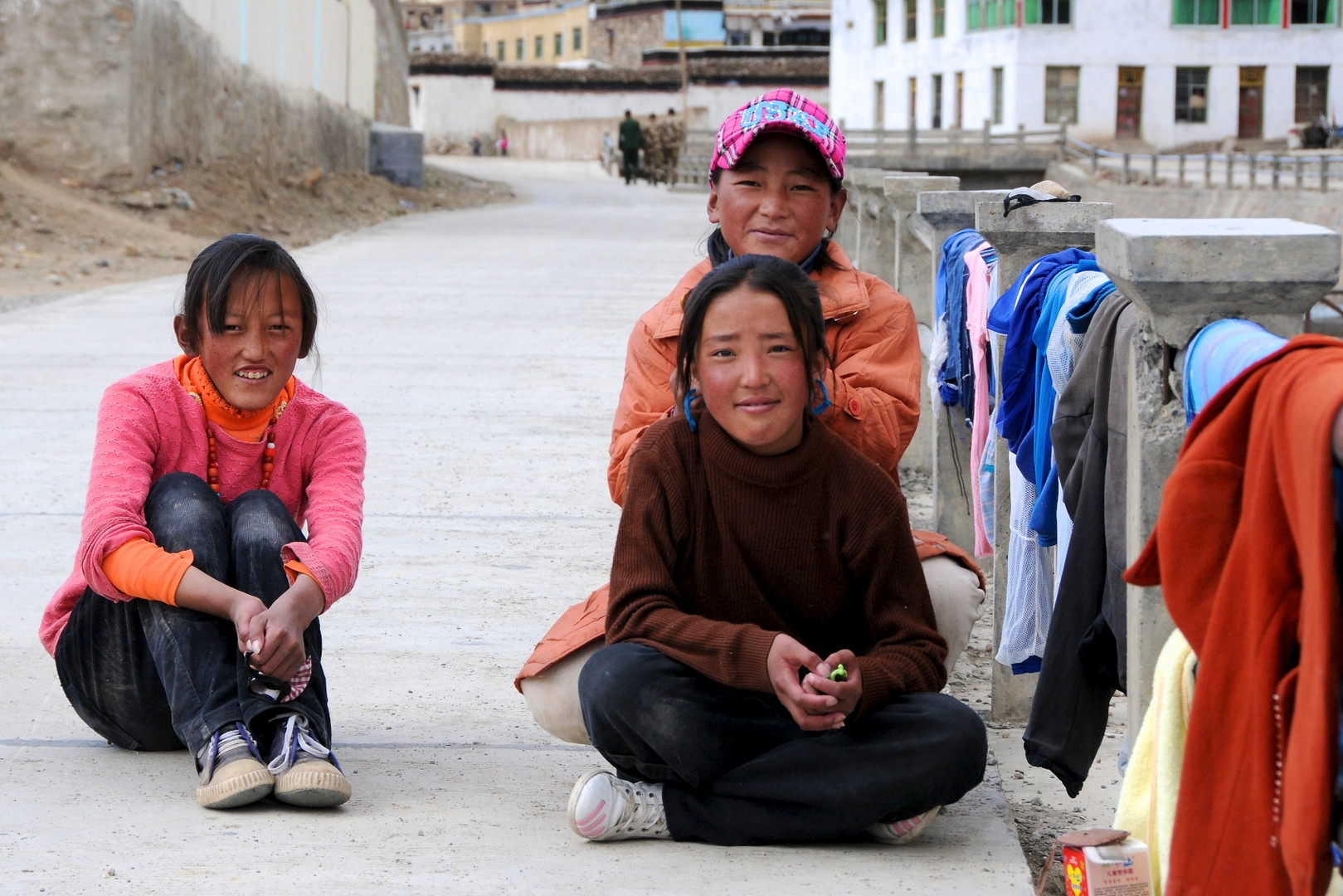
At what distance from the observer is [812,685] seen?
2.46 metres

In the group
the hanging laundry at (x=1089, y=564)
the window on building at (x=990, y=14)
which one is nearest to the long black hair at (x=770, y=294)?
the hanging laundry at (x=1089, y=564)

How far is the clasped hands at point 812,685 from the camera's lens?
2.45 meters

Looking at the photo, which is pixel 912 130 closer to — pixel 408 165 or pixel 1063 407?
pixel 408 165

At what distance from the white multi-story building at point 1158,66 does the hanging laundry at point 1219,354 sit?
45428 millimetres

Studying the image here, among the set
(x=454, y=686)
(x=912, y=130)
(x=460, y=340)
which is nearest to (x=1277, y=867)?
(x=454, y=686)

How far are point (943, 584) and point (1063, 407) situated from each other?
40 centimetres

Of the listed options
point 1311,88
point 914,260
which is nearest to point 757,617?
point 914,260

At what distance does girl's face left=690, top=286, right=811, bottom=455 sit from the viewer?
2631 millimetres

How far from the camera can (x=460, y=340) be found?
8.84m

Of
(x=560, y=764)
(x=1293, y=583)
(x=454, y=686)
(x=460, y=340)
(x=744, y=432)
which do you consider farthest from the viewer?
(x=460, y=340)

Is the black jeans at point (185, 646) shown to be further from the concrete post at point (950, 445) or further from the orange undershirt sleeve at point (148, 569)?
the concrete post at point (950, 445)

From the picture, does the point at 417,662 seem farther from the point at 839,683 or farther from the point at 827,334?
the point at 839,683

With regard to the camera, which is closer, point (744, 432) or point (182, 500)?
point (744, 432)

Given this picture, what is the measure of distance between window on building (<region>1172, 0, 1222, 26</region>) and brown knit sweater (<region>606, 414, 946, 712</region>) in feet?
158
